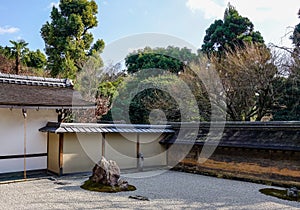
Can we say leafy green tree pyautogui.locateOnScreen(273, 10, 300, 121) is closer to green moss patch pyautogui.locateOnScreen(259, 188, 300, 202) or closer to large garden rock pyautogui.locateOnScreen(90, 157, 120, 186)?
green moss patch pyautogui.locateOnScreen(259, 188, 300, 202)

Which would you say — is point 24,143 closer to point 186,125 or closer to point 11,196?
point 11,196

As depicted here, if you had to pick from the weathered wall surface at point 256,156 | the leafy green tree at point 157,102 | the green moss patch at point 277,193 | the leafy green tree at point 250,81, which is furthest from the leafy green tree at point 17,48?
the green moss patch at point 277,193

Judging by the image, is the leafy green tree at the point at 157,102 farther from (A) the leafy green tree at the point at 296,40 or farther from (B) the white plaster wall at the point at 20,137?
(B) the white plaster wall at the point at 20,137

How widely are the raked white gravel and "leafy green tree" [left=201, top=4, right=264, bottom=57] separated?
1121 centimetres

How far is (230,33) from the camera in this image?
1753 centimetres

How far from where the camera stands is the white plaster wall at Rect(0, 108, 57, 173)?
24.5ft

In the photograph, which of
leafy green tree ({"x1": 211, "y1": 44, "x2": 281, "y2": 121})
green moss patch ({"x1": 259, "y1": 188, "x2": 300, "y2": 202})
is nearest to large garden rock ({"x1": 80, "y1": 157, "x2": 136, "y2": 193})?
green moss patch ({"x1": 259, "y1": 188, "x2": 300, "y2": 202})

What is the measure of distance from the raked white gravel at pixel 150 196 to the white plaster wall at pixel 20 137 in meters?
0.99

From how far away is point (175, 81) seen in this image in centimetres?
1547

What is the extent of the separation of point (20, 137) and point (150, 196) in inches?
167

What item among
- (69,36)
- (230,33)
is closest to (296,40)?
(230,33)

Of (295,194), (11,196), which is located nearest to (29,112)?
(11,196)

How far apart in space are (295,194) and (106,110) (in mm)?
12363

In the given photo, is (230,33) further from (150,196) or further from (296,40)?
(150,196)
